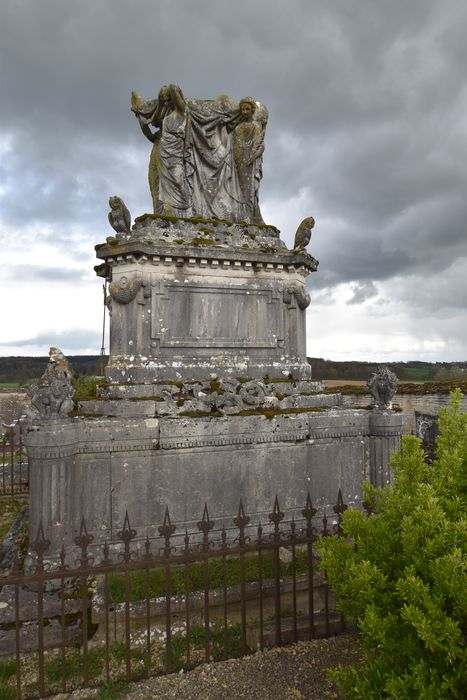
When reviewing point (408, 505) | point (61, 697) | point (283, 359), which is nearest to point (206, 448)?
point (283, 359)

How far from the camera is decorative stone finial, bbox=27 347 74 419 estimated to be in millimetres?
6371

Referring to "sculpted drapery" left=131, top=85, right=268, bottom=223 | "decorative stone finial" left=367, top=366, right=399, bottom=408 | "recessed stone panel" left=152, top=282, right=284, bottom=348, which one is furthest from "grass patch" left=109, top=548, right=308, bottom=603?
"sculpted drapery" left=131, top=85, right=268, bottom=223

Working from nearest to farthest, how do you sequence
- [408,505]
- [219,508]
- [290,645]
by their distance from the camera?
[408,505] → [290,645] → [219,508]

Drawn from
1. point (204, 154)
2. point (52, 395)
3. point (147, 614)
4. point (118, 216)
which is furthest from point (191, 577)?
point (204, 154)

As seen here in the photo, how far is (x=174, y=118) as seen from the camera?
29.5 ft

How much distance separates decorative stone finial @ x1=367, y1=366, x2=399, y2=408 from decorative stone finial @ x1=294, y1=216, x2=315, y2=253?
3006 mm

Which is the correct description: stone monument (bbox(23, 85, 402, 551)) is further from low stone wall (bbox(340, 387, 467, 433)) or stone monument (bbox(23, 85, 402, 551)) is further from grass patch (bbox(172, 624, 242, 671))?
low stone wall (bbox(340, 387, 467, 433))

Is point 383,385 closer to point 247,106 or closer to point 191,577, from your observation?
point 191,577

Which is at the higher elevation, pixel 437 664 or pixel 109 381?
pixel 109 381

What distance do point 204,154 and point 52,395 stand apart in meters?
5.97

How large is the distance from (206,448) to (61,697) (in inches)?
141

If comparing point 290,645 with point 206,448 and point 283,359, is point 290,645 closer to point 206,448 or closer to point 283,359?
point 206,448

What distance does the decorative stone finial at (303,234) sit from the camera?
361 inches

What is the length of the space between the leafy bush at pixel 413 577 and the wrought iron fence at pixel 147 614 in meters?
1.04
